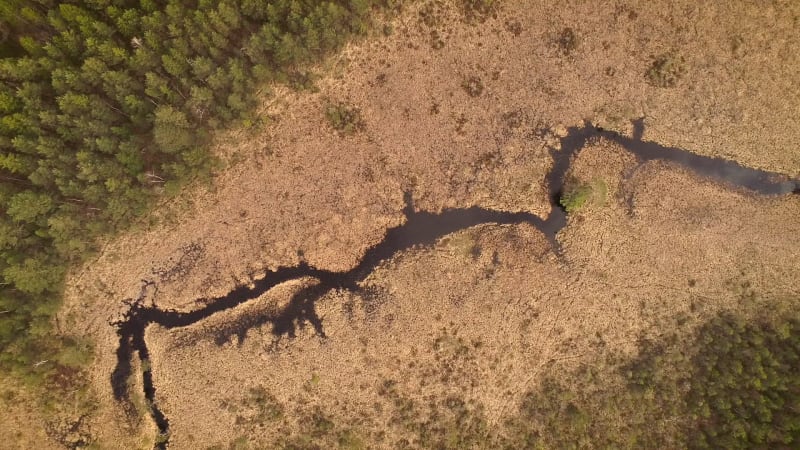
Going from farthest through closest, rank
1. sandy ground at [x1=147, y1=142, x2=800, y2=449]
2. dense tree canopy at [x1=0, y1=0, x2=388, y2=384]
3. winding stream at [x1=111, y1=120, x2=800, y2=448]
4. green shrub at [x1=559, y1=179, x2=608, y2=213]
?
winding stream at [x1=111, y1=120, x2=800, y2=448] < green shrub at [x1=559, y1=179, x2=608, y2=213] < sandy ground at [x1=147, y1=142, x2=800, y2=449] < dense tree canopy at [x1=0, y1=0, x2=388, y2=384]

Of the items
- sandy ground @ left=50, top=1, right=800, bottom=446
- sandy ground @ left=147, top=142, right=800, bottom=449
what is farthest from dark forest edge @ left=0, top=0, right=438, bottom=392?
sandy ground @ left=147, top=142, right=800, bottom=449

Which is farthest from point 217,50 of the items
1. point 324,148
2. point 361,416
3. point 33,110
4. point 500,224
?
point 361,416

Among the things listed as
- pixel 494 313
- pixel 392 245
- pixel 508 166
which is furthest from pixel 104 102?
pixel 494 313

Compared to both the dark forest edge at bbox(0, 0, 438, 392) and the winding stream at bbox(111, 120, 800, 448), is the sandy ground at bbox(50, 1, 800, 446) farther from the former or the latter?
the dark forest edge at bbox(0, 0, 438, 392)

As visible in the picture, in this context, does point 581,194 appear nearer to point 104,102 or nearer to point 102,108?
point 102,108

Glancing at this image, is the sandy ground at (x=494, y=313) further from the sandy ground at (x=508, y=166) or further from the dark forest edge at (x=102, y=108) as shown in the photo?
the dark forest edge at (x=102, y=108)

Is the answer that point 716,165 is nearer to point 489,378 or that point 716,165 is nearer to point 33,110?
point 489,378
